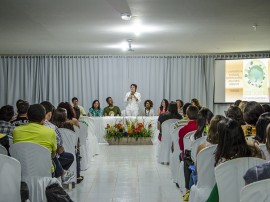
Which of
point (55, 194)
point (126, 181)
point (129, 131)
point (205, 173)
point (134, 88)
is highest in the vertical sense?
point (134, 88)

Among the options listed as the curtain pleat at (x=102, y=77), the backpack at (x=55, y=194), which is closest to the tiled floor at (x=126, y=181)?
the backpack at (x=55, y=194)

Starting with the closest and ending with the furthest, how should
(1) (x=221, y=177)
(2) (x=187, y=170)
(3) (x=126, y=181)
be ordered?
(1) (x=221, y=177)
(2) (x=187, y=170)
(3) (x=126, y=181)

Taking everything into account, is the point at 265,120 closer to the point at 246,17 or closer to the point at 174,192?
the point at 174,192

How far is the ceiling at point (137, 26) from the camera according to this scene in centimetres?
599

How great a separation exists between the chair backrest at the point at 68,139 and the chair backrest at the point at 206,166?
7.52 ft

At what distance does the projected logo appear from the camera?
11859 mm

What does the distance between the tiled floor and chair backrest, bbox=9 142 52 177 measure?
4.39ft

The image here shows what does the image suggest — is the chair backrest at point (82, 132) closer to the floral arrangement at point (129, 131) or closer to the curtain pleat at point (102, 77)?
the floral arrangement at point (129, 131)

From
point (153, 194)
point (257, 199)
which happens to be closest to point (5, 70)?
point (153, 194)

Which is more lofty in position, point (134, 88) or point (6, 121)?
point (134, 88)

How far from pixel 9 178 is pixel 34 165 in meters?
0.66

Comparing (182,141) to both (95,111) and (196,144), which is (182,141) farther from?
(95,111)

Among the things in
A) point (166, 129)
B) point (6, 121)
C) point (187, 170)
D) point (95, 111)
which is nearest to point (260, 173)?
point (187, 170)

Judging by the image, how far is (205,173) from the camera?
3.62 meters
